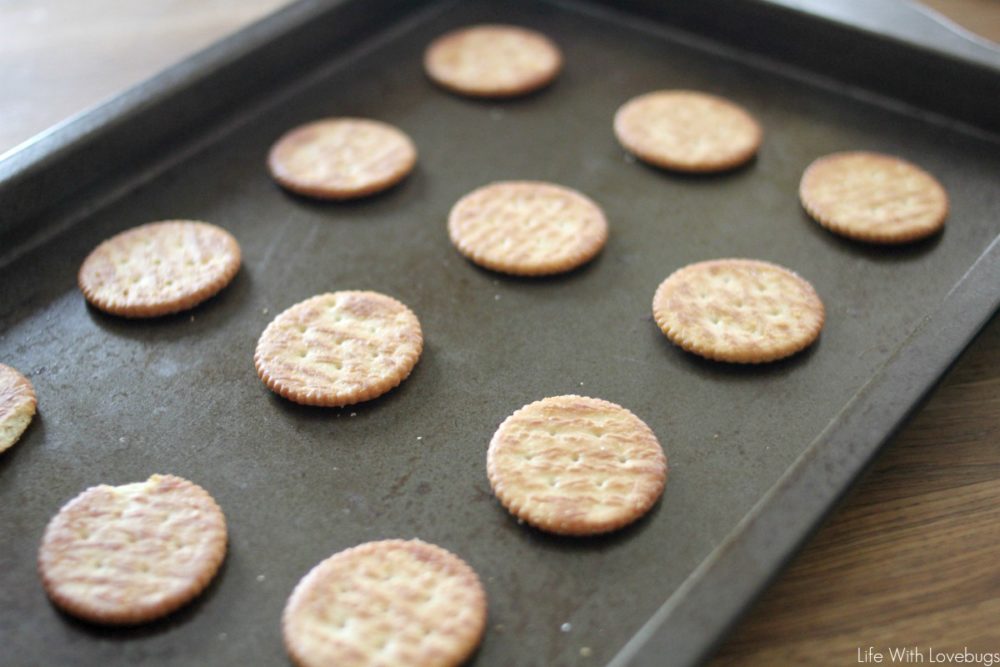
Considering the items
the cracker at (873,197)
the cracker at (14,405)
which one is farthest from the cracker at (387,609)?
the cracker at (873,197)

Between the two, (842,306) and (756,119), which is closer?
(842,306)

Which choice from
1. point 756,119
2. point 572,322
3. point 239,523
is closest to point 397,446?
point 239,523

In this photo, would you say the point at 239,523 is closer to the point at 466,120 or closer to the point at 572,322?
the point at 572,322

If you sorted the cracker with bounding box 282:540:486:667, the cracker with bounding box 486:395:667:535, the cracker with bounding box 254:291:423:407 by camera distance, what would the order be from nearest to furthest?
the cracker with bounding box 282:540:486:667 → the cracker with bounding box 486:395:667:535 → the cracker with bounding box 254:291:423:407

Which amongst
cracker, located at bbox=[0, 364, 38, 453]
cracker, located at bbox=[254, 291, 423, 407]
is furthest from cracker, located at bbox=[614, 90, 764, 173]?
cracker, located at bbox=[0, 364, 38, 453]

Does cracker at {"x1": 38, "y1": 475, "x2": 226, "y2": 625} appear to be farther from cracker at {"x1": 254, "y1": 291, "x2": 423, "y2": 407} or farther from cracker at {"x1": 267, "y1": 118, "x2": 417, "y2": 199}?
cracker at {"x1": 267, "y1": 118, "x2": 417, "y2": 199}

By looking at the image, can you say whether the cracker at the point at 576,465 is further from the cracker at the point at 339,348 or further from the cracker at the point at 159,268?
the cracker at the point at 159,268
